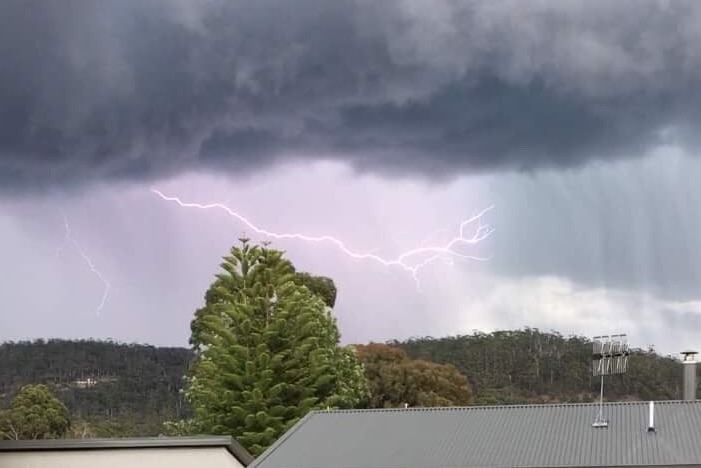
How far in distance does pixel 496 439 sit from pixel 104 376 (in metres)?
60.7

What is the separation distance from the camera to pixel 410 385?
207 ft

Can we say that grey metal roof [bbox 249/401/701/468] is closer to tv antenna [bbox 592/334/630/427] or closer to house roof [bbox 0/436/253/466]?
house roof [bbox 0/436/253/466]

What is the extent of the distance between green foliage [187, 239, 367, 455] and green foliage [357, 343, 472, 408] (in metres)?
9.41

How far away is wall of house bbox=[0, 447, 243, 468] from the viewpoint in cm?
2923

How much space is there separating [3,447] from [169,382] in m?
52.4

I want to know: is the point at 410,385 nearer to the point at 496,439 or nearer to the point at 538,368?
the point at 538,368

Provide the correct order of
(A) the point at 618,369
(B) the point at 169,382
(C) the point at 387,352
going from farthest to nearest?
(B) the point at 169,382 → (C) the point at 387,352 → (A) the point at 618,369

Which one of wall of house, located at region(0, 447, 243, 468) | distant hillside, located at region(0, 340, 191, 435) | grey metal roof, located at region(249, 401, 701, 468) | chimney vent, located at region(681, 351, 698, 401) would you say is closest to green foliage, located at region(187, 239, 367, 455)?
wall of house, located at region(0, 447, 243, 468)

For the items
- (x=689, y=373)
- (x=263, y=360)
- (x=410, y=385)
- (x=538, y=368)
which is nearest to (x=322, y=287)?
(x=410, y=385)

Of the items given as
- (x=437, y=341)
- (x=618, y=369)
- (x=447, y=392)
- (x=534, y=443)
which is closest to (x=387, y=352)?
(x=447, y=392)

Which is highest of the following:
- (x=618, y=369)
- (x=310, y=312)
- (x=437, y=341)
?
(x=437, y=341)

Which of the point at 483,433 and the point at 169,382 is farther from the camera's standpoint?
the point at 169,382

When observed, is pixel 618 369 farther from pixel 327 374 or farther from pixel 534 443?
pixel 327 374

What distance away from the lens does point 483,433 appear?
86.4 feet
